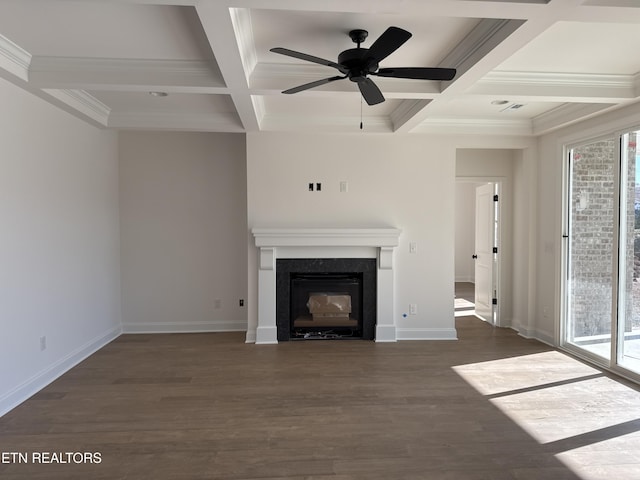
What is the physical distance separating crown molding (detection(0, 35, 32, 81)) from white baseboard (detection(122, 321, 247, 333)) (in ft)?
10.4

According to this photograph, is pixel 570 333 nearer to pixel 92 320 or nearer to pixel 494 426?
pixel 494 426

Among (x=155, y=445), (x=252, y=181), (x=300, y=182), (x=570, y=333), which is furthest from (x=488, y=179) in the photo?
(x=155, y=445)

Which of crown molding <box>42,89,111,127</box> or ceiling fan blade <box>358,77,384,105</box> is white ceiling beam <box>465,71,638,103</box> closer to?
ceiling fan blade <box>358,77,384,105</box>

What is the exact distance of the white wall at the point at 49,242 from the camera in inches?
116

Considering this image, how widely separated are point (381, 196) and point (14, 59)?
3.59 meters

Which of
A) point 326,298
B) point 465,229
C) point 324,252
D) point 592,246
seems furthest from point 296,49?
point 465,229

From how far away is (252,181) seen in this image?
181 inches

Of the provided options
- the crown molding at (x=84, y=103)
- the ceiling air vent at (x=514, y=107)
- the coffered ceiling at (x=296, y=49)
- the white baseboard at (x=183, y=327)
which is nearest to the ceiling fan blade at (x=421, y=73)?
the coffered ceiling at (x=296, y=49)

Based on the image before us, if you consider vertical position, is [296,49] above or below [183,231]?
above

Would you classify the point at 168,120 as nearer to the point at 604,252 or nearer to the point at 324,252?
the point at 324,252

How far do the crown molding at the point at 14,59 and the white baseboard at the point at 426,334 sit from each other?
4341 millimetres

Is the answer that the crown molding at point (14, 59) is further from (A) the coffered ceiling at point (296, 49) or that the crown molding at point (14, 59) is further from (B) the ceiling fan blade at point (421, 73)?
(B) the ceiling fan blade at point (421, 73)

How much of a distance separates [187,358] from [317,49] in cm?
320

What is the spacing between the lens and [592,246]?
4039 millimetres
